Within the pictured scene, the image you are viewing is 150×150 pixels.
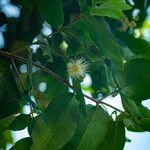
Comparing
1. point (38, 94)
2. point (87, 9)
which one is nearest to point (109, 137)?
point (87, 9)

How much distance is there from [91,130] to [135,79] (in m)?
0.16

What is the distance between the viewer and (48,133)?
1.13 meters

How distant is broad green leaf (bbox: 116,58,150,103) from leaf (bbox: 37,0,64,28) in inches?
7.4

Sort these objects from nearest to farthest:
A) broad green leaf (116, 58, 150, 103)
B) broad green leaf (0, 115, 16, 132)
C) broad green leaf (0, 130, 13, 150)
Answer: broad green leaf (116, 58, 150, 103), broad green leaf (0, 115, 16, 132), broad green leaf (0, 130, 13, 150)

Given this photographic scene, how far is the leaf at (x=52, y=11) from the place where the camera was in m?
1.17

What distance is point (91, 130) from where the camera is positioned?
3.75 ft

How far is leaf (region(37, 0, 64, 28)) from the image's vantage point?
1171 millimetres

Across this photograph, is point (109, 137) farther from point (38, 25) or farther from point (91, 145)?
point (38, 25)

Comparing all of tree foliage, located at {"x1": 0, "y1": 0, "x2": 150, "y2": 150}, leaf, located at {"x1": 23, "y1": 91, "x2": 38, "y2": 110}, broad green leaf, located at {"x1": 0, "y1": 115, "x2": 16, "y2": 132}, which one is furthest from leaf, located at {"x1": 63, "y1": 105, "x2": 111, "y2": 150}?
broad green leaf, located at {"x1": 0, "y1": 115, "x2": 16, "y2": 132}

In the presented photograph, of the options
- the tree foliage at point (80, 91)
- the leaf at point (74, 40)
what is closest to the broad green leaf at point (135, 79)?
the tree foliage at point (80, 91)

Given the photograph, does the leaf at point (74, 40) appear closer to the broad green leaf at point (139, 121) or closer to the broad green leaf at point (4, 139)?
the broad green leaf at point (139, 121)

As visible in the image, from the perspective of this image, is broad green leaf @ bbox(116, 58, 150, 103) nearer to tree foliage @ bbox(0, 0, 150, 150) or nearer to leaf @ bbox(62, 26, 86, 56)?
tree foliage @ bbox(0, 0, 150, 150)

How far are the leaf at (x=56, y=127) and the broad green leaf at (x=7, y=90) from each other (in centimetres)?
14

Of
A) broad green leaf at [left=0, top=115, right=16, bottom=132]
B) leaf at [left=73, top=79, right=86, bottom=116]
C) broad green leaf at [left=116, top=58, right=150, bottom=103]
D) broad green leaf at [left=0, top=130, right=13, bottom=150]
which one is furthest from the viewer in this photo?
broad green leaf at [left=0, top=130, right=13, bottom=150]
